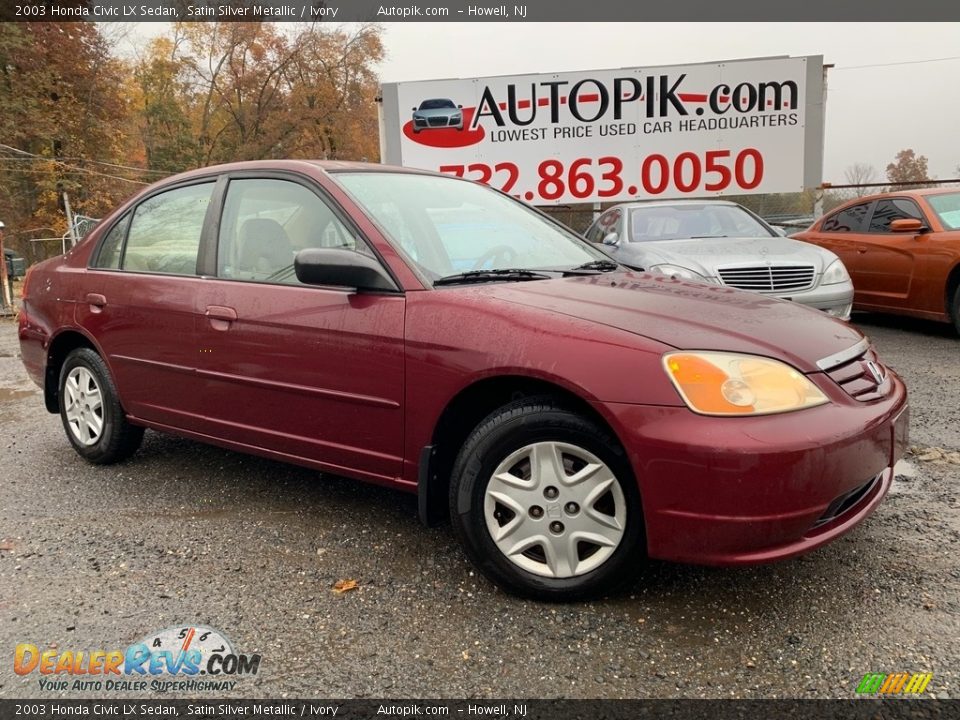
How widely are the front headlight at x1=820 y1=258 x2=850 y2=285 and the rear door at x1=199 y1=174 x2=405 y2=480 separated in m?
4.74

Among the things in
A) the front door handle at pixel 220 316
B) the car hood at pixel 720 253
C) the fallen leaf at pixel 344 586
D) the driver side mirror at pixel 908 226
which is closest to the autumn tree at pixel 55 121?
the car hood at pixel 720 253

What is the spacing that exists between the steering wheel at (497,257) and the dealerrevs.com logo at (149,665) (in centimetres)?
161

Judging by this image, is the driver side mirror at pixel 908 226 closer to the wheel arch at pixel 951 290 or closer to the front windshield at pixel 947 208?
the front windshield at pixel 947 208

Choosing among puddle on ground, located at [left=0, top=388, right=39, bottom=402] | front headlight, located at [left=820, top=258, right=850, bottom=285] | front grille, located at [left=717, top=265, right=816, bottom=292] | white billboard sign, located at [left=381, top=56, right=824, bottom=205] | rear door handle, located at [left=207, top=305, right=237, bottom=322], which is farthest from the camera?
white billboard sign, located at [left=381, top=56, right=824, bottom=205]

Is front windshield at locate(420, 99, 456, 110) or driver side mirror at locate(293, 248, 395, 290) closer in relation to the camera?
driver side mirror at locate(293, 248, 395, 290)

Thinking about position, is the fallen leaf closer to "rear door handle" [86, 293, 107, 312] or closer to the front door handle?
the front door handle

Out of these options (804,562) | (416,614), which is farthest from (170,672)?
(804,562)

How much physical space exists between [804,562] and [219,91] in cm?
4126

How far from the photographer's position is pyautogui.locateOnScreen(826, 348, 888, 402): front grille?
2.28m

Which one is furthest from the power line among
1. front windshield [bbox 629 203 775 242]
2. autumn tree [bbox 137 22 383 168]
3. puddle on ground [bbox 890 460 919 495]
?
puddle on ground [bbox 890 460 919 495]

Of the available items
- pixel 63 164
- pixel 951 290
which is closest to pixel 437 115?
pixel 951 290

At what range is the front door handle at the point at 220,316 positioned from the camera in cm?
302

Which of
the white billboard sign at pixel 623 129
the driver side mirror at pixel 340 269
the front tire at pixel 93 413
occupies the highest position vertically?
the white billboard sign at pixel 623 129

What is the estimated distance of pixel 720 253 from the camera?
6184 mm
